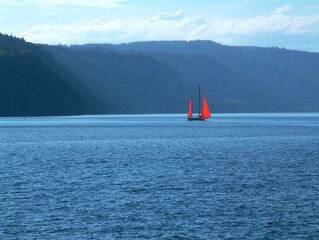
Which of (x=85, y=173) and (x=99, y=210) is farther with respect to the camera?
(x=85, y=173)

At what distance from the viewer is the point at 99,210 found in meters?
32.7

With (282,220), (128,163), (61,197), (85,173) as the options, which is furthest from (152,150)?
(282,220)

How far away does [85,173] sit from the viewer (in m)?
49.8

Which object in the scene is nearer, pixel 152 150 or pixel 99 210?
pixel 99 210

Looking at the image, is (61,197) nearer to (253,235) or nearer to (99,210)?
(99,210)

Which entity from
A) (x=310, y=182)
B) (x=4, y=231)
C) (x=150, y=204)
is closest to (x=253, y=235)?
(x=150, y=204)

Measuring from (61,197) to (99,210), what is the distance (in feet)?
16.7

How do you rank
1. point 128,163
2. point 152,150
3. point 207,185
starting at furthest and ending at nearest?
point 152,150
point 128,163
point 207,185

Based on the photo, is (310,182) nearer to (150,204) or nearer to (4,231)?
(150,204)

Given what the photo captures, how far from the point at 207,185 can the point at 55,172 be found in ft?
52.5

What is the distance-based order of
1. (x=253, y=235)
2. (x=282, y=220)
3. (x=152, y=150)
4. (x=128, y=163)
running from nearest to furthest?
(x=253, y=235), (x=282, y=220), (x=128, y=163), (x=152, y=150)

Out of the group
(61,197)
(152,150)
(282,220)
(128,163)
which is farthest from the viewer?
(152,150)

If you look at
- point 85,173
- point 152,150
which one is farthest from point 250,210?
point 152,150

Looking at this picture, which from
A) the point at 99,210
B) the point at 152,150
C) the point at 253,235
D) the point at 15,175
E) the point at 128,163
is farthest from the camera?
the point at 152,150
